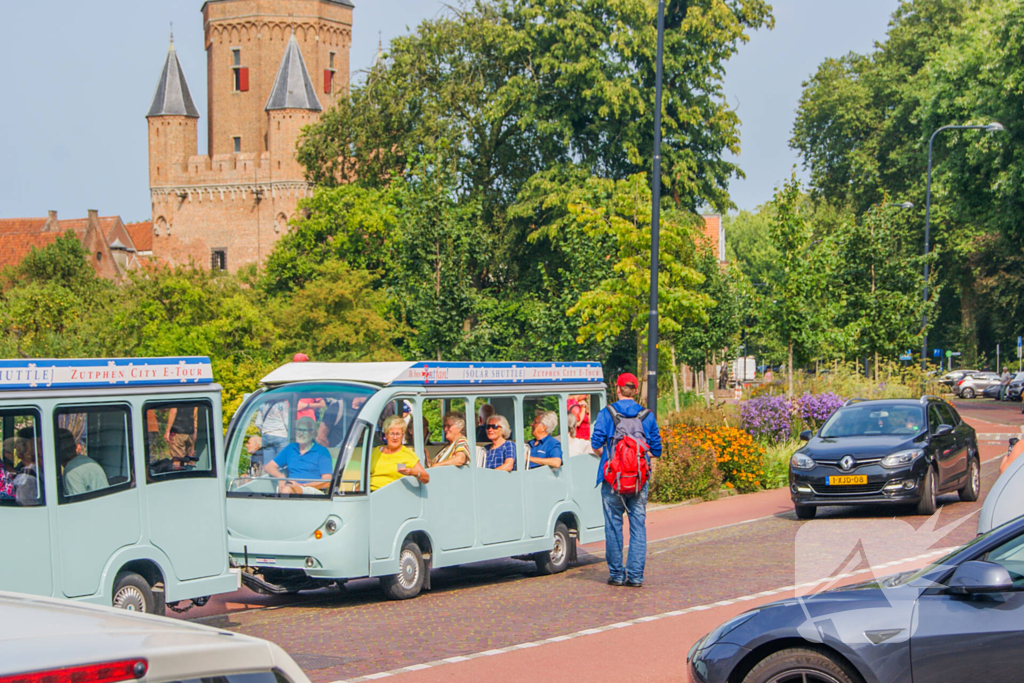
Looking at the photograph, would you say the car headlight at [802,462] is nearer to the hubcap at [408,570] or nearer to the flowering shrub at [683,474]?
the flowering shrub at [683,474]

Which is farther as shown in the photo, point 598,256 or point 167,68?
point 167,68

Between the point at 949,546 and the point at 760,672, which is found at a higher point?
the point at 760,672

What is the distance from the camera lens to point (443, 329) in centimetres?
2611

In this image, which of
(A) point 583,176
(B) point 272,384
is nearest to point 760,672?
(B) point 272,384

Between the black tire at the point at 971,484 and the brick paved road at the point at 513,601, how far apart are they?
260cm

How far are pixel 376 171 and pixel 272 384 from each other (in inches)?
1612

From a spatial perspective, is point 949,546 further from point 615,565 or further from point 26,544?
point 26,544

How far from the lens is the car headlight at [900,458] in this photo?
564 inches

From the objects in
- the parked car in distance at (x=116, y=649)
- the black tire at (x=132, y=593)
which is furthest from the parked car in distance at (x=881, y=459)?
the parked car in distance at (x=116, y=649)

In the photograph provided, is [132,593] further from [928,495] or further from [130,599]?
[928,495]

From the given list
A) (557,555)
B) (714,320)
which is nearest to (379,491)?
(557,555)

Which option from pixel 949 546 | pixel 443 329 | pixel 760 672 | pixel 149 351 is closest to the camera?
pixel 760 672

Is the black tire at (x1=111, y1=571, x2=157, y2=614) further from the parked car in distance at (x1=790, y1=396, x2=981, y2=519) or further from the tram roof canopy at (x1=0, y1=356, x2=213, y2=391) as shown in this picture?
the parked car in distance at (x1=790, y1=396, x2=981, y2=519)

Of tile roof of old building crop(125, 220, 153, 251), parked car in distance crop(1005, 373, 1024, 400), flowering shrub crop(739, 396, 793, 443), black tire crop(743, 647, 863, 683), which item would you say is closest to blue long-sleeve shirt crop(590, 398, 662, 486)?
→ black tire crop(743, 647, 863, 683)
